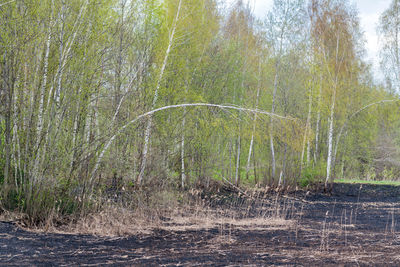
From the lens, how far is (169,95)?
40.8ft

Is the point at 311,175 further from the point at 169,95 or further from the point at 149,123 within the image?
the point at 149,123

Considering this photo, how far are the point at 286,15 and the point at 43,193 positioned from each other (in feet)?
42.2

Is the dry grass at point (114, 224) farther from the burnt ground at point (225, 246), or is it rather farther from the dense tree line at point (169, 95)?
the dense tree line at point (169, 95)

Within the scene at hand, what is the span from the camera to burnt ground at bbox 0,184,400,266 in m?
5.76

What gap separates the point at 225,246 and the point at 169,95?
634 cm

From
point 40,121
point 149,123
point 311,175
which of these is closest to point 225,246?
point 40,121

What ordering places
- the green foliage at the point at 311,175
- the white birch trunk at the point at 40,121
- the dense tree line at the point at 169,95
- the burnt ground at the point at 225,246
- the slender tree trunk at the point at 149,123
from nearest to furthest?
1. the burnt ground at the point at 225,246
2. the white birch trunk at the point at 40,121
3. the dense tree line at the point at 169,95
4. the slender tree trunk at the point at 149,123
5. the green foliage at the point at 311,175

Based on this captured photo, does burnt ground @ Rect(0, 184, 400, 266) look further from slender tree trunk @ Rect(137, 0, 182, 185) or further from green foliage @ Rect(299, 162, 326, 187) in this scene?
green foliage @ Rect(299, 162, 326, 187)

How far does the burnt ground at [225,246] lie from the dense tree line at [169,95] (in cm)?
117

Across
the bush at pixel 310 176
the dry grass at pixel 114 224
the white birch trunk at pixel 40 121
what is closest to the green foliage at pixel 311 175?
the bush at pixel 310 176

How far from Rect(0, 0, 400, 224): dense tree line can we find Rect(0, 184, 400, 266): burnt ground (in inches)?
46.1

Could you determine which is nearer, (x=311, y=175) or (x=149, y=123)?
(x=149, y=123)

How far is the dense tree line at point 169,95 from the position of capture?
7.62 metres

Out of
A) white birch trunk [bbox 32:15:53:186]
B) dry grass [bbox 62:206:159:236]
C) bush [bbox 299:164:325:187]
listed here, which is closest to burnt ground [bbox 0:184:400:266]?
dry grass [bbox 62:206:159:236]
